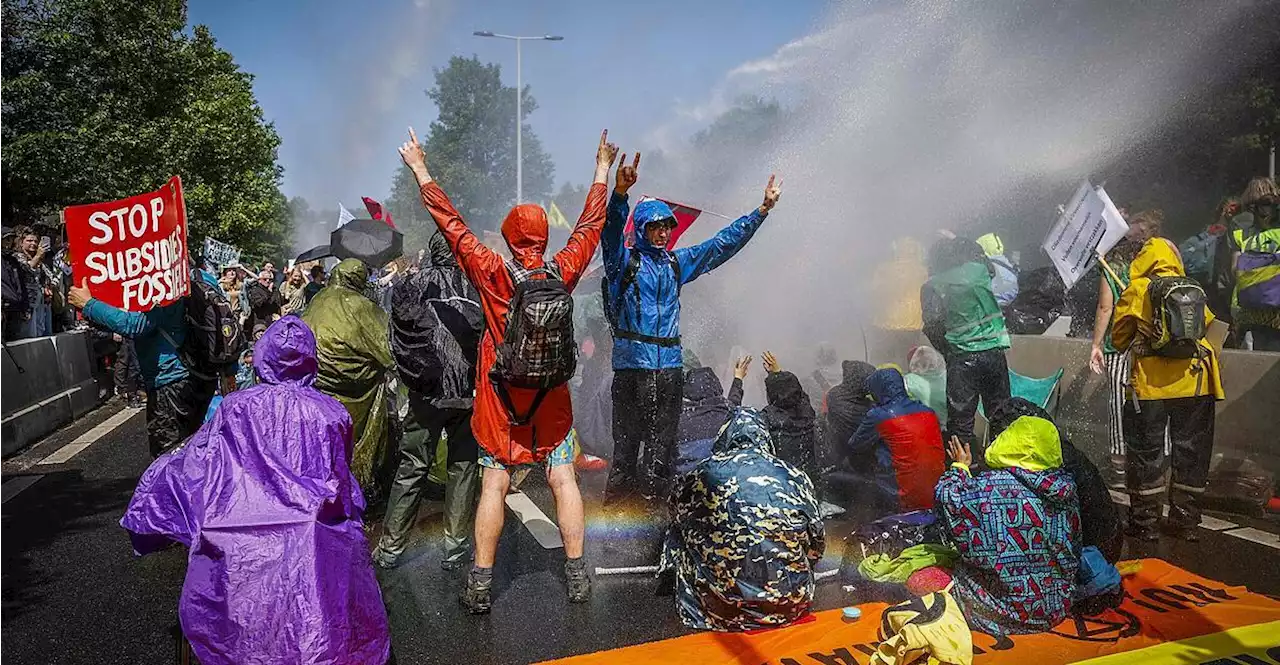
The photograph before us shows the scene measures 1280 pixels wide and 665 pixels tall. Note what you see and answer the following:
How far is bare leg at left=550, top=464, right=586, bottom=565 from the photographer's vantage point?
408cm

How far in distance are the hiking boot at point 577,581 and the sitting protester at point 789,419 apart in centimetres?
182

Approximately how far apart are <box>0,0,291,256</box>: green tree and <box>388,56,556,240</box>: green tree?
30.9m

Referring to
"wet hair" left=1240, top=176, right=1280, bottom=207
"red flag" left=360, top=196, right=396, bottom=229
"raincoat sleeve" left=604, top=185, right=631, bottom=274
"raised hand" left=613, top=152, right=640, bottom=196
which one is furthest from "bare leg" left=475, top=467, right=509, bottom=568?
"red flag" left=360, top=196, right=396, bottom=229

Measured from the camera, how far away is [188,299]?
A: 504cm

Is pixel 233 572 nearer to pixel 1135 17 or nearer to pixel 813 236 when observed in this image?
pixel 813 236

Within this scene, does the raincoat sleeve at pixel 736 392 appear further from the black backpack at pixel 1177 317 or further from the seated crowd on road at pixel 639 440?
the black backpack at pixel 1177 317

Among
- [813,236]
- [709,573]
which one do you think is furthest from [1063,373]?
[709,573]

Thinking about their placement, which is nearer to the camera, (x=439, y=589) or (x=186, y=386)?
(x=439, y=589)

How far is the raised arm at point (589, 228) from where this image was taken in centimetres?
405

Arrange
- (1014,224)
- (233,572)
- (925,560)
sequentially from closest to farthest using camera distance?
(233,572)
(925,560)
(1014,224)

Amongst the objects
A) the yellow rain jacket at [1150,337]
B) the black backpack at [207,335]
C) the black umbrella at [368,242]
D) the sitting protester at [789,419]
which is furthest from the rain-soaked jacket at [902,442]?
the black umbrella at [368,242]

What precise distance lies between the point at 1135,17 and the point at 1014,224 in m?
3.25

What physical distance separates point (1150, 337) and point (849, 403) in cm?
187

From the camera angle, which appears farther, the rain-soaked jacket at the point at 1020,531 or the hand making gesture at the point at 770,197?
the hand making gesture at the point at 770,197
